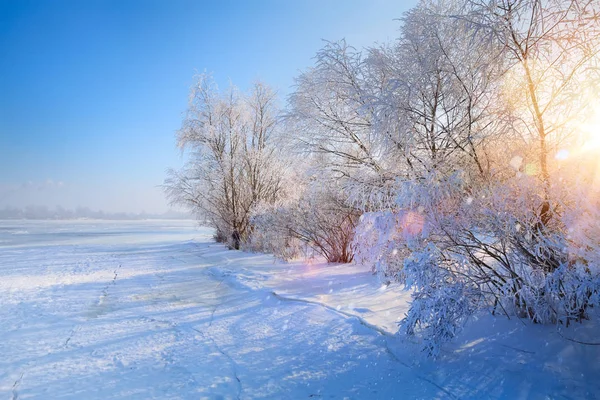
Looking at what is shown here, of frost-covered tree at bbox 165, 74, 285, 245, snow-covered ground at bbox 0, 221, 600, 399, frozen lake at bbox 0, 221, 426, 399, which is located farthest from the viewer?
frost-covered tree at bbox 165, 74, 285, 245

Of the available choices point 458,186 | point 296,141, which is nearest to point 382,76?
point 296,141

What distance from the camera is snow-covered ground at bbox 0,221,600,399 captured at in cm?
329

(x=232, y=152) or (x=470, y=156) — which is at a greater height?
(x=232, y=152)

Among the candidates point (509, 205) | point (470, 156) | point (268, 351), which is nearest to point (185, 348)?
point (268, 351)

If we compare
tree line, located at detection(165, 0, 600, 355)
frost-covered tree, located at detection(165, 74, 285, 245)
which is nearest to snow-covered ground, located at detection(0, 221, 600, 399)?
tree line, located at detection(165, 0, 600, 355)

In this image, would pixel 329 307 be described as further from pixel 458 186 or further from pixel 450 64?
pixel 450 64

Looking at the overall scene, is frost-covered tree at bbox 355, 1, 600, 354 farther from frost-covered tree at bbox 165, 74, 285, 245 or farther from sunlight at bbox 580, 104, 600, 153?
frost-covered tree at bbox 165, 74, 285, 245

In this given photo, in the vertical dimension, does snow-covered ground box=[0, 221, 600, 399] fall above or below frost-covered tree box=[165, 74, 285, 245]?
below

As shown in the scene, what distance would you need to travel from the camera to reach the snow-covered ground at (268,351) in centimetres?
329

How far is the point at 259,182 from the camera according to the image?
731 inches

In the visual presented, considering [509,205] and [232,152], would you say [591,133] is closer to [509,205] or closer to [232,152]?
[509,205]

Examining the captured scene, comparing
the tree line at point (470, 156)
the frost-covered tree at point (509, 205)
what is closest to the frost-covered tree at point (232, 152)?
the tree line at point (470, 156)

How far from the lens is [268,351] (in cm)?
431

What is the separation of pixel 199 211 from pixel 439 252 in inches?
774
